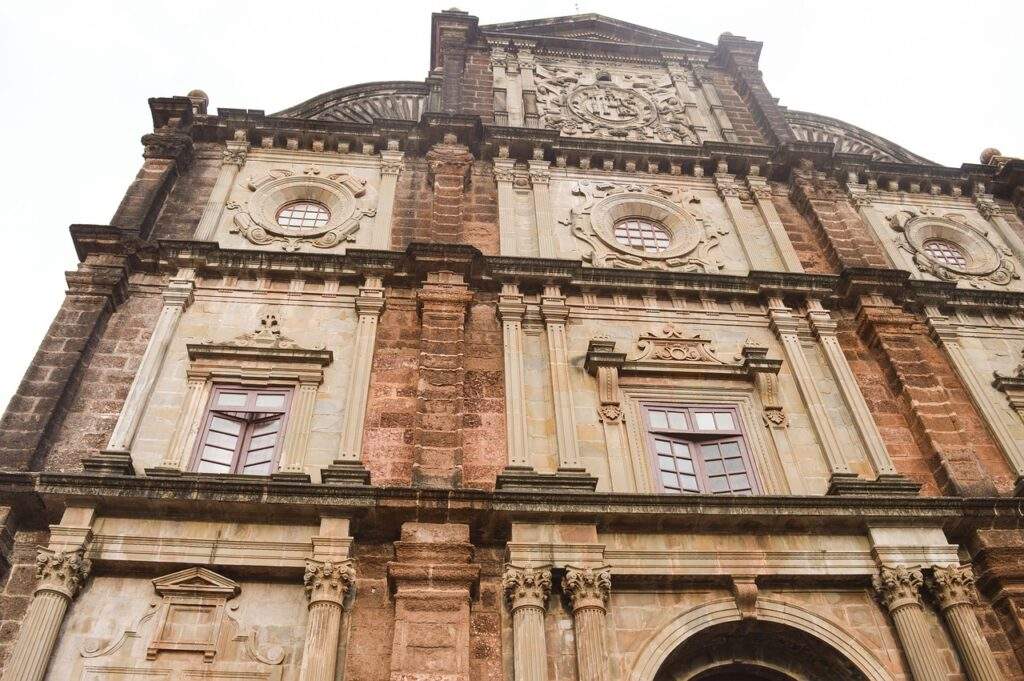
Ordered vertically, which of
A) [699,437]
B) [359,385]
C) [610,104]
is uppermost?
[610,104]

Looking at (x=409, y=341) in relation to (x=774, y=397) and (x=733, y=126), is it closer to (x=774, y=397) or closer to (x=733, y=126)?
(x=774, y=397)

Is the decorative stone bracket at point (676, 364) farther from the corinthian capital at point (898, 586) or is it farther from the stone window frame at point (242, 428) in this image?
the stone window frame at point (242, 428)

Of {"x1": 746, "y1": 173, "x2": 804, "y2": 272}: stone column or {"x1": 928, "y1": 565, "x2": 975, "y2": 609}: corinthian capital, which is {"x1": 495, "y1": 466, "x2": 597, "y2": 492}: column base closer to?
{"x1": 928, "y1": 565, "x2": 975, "y2": 609}: corinthian capital

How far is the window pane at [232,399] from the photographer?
41.3ft

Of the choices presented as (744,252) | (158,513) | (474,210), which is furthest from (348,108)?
(158,513)

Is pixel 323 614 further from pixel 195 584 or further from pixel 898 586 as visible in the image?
pixel 898 586

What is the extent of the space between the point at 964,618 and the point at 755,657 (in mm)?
2444

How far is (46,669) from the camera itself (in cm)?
924

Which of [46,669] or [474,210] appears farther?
[474,210]

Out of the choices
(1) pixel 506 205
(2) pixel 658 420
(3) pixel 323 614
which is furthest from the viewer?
(1) pixel 506 205

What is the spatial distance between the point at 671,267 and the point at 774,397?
12.0 ft

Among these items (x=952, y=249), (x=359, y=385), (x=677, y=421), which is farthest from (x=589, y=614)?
(x=952, y=249)

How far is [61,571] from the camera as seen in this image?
9.75 metres

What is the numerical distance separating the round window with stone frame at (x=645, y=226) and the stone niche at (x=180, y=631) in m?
9.17
